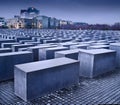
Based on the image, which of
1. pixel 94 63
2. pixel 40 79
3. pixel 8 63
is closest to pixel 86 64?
pixel 94 63

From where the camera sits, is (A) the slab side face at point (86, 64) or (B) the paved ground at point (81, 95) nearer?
(B) the paved ground at point (81, 95)

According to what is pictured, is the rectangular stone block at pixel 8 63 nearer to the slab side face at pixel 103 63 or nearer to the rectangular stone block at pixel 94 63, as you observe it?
the rectangular stone block at pixel 94 63

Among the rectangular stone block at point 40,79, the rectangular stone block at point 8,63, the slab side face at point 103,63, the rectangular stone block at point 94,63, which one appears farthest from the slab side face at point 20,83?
the slab side face at point 103,63

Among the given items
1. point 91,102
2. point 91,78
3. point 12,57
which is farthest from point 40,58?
point 91,102

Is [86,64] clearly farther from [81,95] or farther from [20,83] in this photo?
[20,83]

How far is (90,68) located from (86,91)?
2.24 metres

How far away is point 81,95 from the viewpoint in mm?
6430

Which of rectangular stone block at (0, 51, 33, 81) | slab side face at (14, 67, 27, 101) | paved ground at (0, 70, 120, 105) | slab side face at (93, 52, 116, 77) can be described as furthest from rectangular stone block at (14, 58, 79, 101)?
slab side face at (93, 52, 116, 77)

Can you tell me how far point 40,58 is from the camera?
1188 cm

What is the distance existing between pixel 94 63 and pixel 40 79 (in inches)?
149

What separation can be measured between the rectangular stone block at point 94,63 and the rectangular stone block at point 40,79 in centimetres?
200

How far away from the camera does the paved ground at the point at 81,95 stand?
5848 millimetres

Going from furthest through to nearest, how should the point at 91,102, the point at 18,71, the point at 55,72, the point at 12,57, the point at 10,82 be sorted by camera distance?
1. the point at 12,57
2. the point at 10,82
3. the point at 55,72
4. the point at 18,71
5. the point at 91,102

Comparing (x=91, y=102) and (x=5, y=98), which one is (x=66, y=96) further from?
(x=5, y=98)
